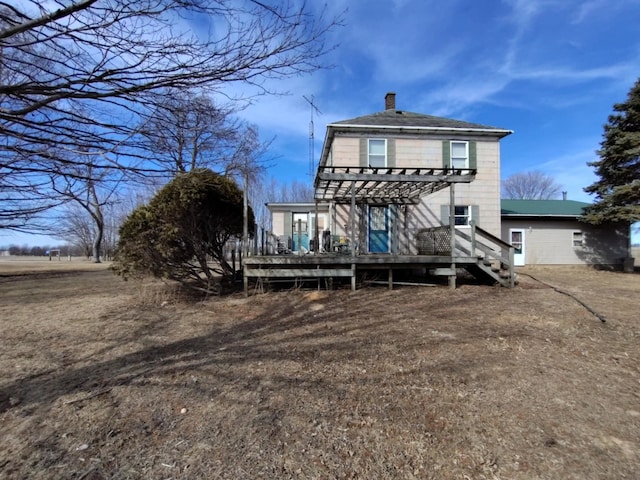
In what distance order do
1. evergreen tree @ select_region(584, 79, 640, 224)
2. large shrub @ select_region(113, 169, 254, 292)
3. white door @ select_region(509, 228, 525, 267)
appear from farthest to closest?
white door @ select_region(509, 228, 525, 267) → evergreen tree @ select_region(584, 79, 640, 224) → large shrub @ select_region(113, 169, 254, 292)

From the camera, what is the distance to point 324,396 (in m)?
3.29

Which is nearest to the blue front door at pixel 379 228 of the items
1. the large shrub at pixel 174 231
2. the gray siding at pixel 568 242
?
Answer: the large shrub at pixel 174 231

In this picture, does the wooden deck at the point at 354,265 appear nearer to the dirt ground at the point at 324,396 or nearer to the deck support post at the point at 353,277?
the deck support post at the point at 353,277

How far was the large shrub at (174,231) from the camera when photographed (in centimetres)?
733

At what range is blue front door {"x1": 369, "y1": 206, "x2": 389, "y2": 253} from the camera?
499 inches

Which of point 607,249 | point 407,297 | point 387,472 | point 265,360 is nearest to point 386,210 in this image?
point 407,297

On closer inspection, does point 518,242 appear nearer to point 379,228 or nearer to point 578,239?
point 578,239

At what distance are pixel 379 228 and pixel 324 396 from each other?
985 centimetres

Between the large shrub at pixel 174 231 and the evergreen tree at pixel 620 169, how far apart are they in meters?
16.1

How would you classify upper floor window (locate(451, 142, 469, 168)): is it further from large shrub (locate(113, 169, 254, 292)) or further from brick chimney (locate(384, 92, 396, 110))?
large shrub (locate(113, 169, 254, 292))

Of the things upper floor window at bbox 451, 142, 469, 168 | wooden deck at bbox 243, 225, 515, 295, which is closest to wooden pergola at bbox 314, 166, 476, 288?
wooden deck at bbox 243, 225, 515, 295

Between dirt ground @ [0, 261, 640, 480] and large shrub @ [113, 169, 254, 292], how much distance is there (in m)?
1.51

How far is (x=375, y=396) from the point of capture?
329cm

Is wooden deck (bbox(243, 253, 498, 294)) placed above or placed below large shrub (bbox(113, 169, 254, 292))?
below
